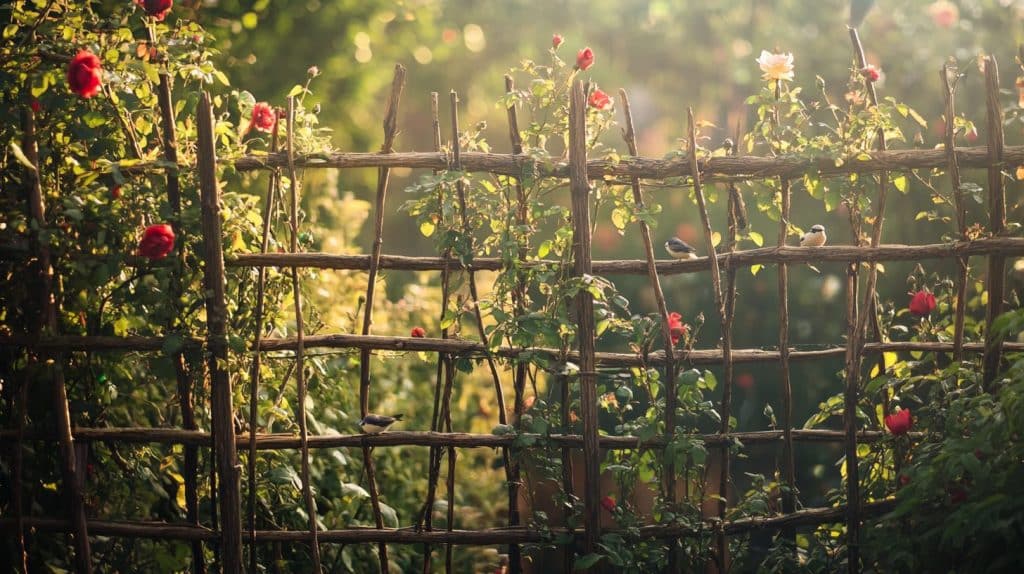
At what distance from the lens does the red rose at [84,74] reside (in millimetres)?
2934

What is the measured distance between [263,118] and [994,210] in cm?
233

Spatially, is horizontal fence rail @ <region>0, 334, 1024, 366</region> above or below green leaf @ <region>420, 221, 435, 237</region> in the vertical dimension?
below

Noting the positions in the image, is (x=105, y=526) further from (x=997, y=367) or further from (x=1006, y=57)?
(x=1006, y=57)

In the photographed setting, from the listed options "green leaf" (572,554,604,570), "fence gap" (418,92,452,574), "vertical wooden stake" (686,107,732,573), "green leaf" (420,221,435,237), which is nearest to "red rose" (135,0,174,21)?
"fence gap" (418,92,452,574)

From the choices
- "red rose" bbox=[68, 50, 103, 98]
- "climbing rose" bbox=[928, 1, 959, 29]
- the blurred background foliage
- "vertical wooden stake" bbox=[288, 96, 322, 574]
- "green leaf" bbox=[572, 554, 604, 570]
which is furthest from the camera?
"climbing rose" bbox=[928, 1, 959, 29]

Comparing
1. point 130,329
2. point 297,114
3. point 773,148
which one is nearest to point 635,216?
point 773,148

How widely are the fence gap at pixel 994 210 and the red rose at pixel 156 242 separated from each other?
253cm

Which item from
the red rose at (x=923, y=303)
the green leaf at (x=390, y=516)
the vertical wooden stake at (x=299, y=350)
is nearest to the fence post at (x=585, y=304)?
the green leaf at (x=390, y=516)

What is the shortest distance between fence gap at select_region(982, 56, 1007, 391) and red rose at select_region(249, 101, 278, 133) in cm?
226

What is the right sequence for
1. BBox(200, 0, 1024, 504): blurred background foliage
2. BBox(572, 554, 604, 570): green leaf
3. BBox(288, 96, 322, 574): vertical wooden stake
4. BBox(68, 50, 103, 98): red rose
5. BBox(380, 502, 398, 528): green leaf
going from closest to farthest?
BBox(68, 50, 103, 98): red rose
BBox(572, 554, 604, 570): green leaf
BBox(288, 96, 322, 574): vertical wooden stake
BBox(380, 502, 398, 528): green leaf
BBox(200, 0, 1024, 504): blurred background foliage

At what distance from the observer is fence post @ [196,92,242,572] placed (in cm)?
314

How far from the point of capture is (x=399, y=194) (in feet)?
38.3

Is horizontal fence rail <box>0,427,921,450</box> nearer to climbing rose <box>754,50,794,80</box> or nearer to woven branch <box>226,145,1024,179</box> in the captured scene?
woven branch <box>226,145,1024,179</box>

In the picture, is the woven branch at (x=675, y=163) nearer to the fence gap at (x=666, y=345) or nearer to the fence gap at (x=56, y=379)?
the fence gap at (x=666, y=345)
